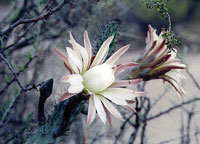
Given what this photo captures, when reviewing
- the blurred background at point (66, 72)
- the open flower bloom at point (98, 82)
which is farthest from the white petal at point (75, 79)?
the blurred background at point (66, 72)

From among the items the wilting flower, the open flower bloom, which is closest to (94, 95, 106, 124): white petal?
the open flower bloom

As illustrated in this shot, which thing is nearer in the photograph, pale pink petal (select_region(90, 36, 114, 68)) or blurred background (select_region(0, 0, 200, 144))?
pale pink petal (select_region(90, 36, 114, 68))

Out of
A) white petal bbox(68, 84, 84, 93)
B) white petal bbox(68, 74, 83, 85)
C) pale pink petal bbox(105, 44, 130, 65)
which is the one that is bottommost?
white petal bbox(68, 84, 84, 93)

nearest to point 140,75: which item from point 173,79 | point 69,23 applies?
point 173,79

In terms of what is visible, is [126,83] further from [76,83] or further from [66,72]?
[66,72]

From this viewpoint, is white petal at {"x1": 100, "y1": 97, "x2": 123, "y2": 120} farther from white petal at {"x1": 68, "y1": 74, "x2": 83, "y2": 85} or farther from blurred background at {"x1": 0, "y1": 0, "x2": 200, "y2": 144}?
blurred background at {"x1": 0, "y1": 0, "x2": 200, "y2": 144}

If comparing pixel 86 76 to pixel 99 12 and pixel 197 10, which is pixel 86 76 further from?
pixel 197 10

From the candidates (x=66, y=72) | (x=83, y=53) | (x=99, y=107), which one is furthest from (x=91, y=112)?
(x=66, y=72)

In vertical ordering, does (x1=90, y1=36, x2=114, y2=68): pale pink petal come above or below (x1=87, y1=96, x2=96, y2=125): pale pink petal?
above
